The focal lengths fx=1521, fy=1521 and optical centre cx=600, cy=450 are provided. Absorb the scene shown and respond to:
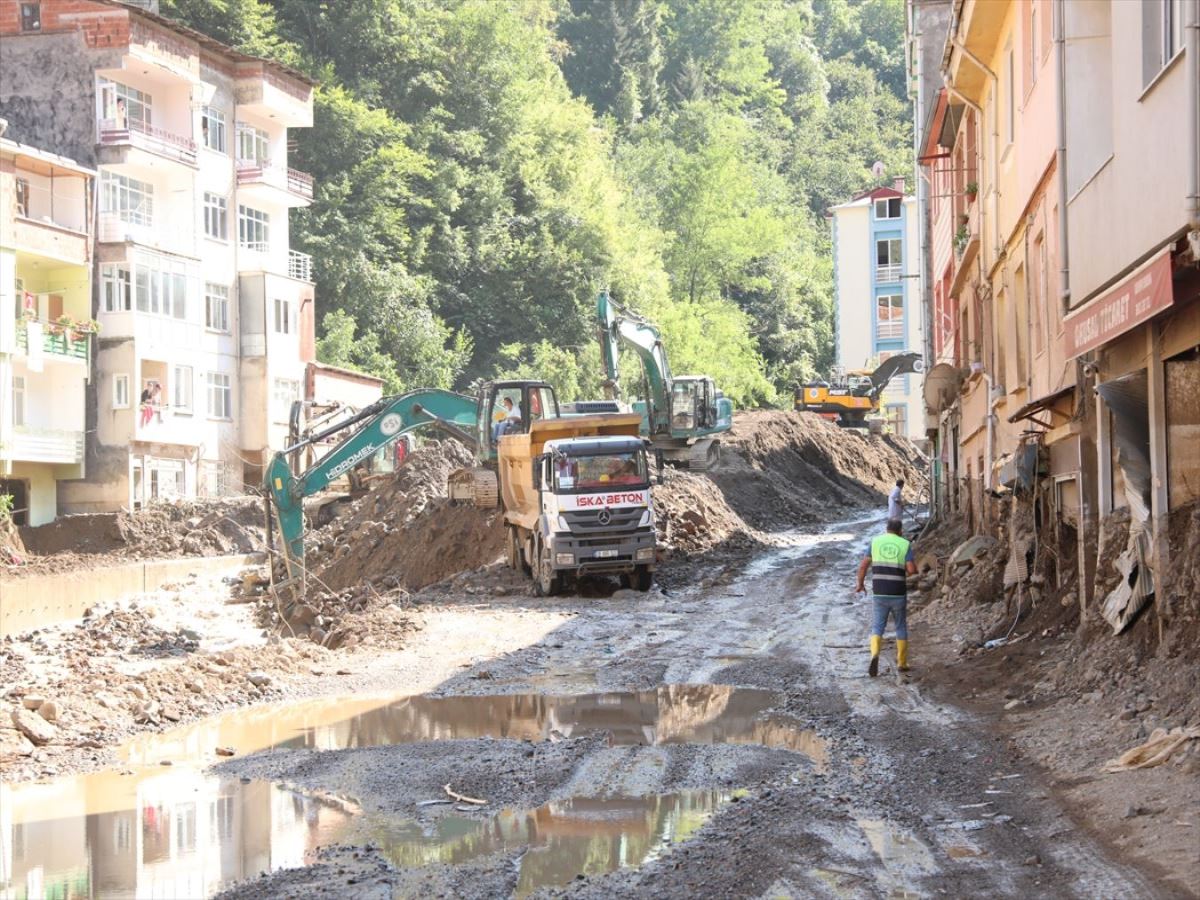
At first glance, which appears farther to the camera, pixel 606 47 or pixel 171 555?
pixel 606 47

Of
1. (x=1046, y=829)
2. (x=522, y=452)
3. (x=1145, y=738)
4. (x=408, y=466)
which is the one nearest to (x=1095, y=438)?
(x=1145, y=738)

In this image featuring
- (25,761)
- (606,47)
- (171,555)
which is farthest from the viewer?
(606,47)

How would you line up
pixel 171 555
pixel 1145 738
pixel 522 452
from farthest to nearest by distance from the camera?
1. pixel 171 555
2. pixel 522 452
3. pixel 1145 738

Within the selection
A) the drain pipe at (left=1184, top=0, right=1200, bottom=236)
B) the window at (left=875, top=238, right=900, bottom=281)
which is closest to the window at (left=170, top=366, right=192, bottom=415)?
the window at (left=875, top=238, right=900, bottom=281)

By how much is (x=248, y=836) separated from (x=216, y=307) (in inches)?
1629

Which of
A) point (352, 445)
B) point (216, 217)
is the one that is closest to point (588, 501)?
point (352, 445)

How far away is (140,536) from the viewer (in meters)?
43.1

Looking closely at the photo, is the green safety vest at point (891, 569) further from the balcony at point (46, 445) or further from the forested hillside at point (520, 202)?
the forested hillside at point (520, 202)

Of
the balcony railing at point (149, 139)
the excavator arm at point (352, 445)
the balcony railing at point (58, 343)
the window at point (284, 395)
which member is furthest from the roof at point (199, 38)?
the excavator arm at point (352, 445)

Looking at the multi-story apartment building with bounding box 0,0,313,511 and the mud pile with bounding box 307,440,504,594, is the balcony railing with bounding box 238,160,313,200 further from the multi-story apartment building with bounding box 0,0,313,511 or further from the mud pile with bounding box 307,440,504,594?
the mud pile with bounding box 307,440,504,594

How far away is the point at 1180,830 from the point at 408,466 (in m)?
30.3

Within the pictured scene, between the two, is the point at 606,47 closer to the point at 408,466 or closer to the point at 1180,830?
the point at 408,466

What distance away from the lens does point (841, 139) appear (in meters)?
106

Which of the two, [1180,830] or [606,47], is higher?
[606,47]
